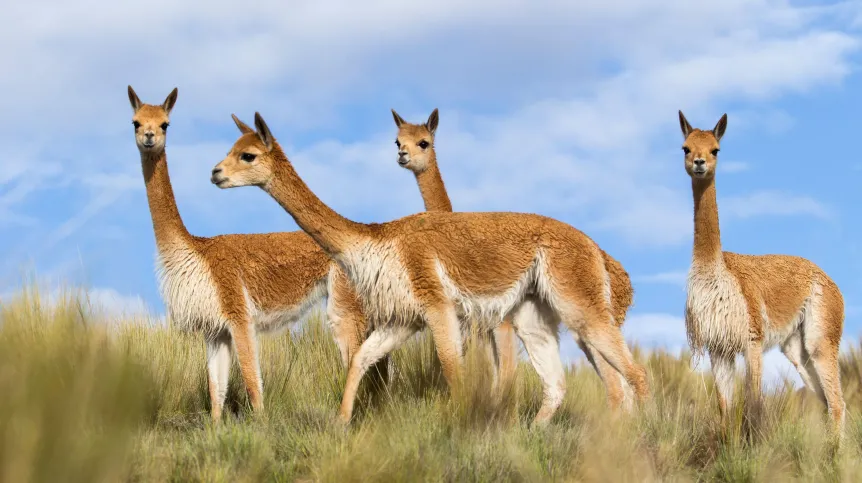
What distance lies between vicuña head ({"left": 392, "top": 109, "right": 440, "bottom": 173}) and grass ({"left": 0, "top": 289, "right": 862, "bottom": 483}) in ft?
9.33

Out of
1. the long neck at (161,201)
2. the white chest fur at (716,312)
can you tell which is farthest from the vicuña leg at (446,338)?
the long neck at (161,201)

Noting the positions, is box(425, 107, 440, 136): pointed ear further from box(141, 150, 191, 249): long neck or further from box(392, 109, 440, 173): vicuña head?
box(141, 150, 191, 249): long neck

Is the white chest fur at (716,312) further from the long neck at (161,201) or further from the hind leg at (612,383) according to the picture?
the long neck at (161,201)

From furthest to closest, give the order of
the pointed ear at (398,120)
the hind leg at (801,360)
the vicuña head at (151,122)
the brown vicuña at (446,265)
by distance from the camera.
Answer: the pointed ear at (398,120) → the hind leg at (801,360) → the vicuña head at (151,122) → the brown vicuña at (446,265)

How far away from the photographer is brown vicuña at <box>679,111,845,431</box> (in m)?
8.71

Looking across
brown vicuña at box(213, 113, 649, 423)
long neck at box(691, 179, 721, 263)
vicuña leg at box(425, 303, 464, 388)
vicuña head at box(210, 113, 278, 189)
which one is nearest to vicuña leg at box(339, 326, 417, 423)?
brown vicuña at box(213, 113, 649, 423)

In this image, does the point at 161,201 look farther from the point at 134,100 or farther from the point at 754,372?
the point at 754,372

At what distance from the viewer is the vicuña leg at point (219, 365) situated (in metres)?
8.70

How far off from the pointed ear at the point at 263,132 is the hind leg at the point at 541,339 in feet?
8.11

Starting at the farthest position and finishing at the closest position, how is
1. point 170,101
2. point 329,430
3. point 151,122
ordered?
point 170,101 < point 151,122 < point 329,430

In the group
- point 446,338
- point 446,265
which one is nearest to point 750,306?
point 446,265

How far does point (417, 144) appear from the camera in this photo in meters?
11.8

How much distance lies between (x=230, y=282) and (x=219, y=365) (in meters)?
0.75

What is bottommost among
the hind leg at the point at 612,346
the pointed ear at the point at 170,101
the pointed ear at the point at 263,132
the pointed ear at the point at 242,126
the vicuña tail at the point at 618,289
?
the hind leg at the point at 612,346
